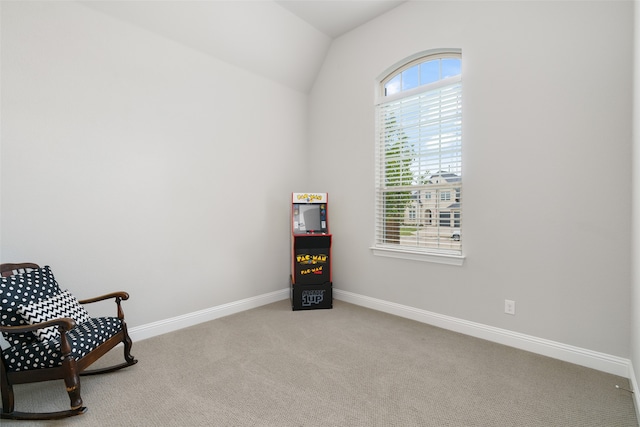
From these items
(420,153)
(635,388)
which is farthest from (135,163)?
(635,388)

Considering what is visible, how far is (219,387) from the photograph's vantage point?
7.13ft

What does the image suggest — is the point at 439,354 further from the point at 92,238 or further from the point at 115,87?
the point at 115,87

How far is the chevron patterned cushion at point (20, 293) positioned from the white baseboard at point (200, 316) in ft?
3.01

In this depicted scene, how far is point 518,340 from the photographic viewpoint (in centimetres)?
271

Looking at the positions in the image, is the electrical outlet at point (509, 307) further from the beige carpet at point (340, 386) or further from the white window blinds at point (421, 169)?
the white window blinds at point (421, 169)

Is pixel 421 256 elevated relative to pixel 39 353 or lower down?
elevated

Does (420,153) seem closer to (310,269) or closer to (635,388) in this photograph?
(310,269)

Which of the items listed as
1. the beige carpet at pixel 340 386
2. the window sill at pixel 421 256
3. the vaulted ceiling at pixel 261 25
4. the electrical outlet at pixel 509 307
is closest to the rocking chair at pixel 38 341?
the beige carpet at pixel 340 386

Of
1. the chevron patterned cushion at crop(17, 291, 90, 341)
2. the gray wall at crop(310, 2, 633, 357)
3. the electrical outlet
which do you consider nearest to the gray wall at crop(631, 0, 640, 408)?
the gray wall at crop(310, 2, 633, 357)

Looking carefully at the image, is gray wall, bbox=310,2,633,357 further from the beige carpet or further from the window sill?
the beige carpet

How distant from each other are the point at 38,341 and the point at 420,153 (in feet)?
11.3

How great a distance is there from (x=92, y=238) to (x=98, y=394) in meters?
1.24

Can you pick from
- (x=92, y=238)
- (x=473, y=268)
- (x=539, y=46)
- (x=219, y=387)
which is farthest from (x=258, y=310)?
(x=539, y=46)

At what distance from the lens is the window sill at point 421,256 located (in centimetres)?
308
